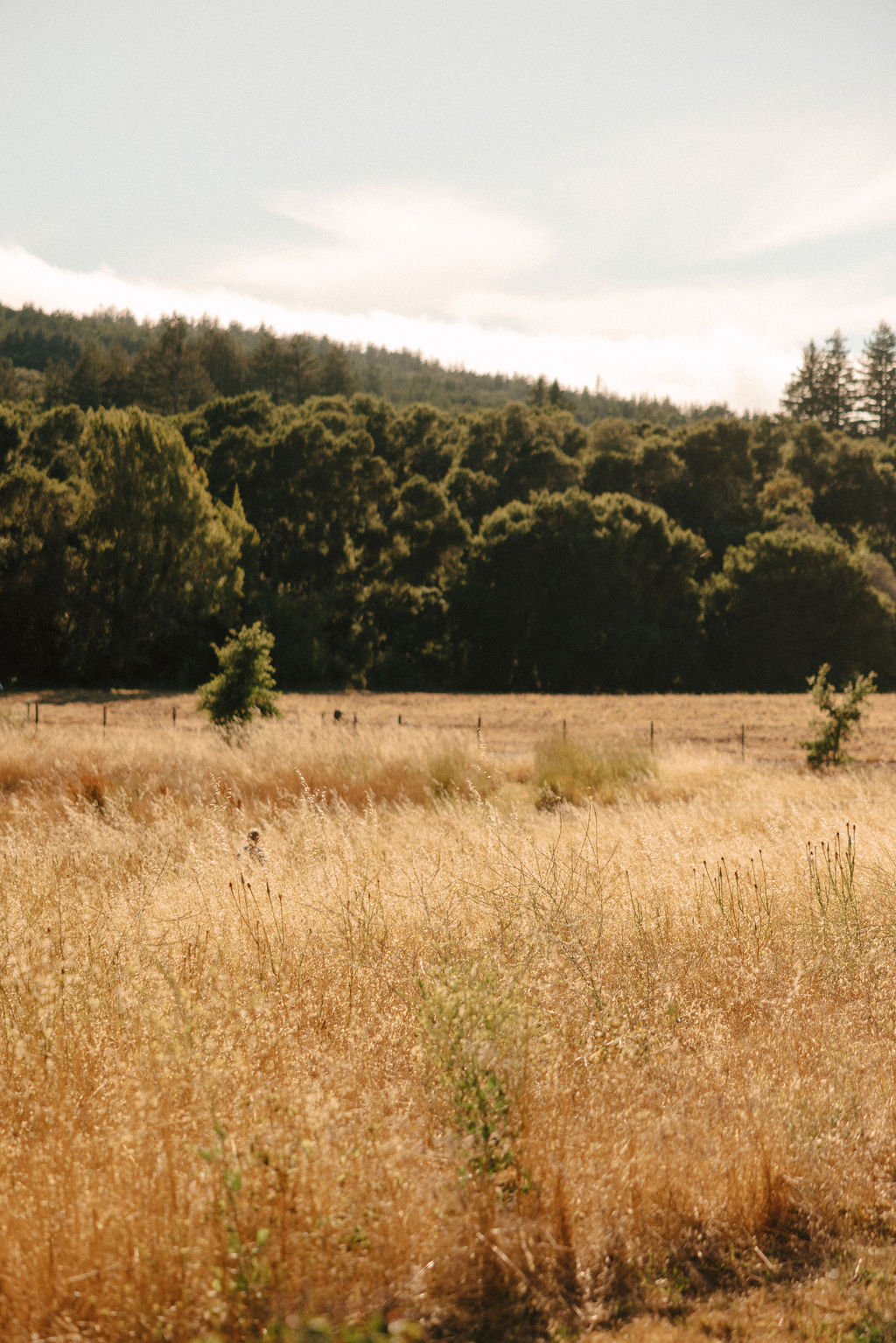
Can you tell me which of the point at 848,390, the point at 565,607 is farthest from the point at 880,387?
the point at 565,607

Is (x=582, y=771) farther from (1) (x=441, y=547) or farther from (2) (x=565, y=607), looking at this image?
(1) (x=441, y=547)

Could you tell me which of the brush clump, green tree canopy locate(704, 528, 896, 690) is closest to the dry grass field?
the brush clump

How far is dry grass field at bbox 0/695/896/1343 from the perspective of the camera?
2.80m

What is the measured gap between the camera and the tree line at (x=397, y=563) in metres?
46.8

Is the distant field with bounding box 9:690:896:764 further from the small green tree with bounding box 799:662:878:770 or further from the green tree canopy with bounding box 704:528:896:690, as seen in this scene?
the green tree canopy with bounding box 704:528:896:690

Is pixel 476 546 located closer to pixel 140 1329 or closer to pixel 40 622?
pixel 40 622

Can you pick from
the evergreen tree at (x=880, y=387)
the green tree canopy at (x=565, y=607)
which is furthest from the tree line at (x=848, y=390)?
the green tree canopy at (x=565, y=607)

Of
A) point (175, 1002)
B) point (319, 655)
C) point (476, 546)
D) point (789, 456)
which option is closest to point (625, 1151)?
point (175, 1002)

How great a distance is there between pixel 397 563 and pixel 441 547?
9.51ft

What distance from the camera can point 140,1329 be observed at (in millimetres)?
2625

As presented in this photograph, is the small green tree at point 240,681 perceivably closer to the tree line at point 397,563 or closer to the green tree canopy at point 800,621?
the tree line at point 397,563

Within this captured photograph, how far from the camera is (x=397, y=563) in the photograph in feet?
180

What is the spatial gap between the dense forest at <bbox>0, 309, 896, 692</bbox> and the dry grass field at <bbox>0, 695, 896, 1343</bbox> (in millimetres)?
42326

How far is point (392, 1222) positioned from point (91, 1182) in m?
1.01
